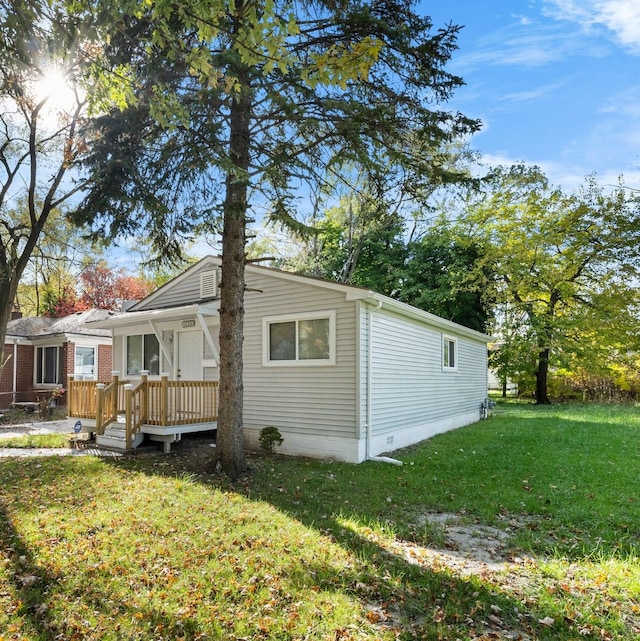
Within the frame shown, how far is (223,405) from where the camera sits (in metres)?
7.50

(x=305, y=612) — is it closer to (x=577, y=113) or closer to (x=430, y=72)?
(x=430, y=72)

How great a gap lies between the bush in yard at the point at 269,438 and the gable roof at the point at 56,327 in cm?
1079

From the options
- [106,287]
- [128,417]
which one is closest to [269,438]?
[128,417]

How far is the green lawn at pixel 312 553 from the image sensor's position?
128 inches

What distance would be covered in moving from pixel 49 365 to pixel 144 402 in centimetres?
1153

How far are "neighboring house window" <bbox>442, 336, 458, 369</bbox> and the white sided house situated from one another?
66 centimetres

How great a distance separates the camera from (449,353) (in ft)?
46.9

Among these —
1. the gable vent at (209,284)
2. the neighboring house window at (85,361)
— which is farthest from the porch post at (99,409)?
the neighboring house window at (85,361)

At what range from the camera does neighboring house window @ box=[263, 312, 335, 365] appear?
9.19 meters

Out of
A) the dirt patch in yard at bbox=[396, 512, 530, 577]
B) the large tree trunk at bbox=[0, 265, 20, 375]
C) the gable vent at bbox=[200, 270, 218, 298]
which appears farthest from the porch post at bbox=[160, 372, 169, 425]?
the large tree trunk at bbox=[0, 265, 20, 375]

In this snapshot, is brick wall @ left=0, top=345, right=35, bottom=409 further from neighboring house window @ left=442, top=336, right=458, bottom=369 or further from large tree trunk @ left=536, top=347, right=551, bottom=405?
large tree trunk @ left=536, top=347, right=551, bottom=405

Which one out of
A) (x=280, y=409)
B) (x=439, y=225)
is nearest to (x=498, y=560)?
(x=280, y=409)

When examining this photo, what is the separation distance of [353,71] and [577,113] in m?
7.59

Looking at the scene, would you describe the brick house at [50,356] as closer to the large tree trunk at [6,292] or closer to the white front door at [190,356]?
the large tree trunk at [6,292]
